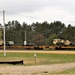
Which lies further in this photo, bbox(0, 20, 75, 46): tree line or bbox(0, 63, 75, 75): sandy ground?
bbox(0, 20, 75, 46): tree line

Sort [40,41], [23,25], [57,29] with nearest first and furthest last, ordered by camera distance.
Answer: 1. [40,41]
2. [57,29]
3. [23,25]

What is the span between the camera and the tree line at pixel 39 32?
130 meters

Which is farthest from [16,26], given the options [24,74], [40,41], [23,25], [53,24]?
[24,74]

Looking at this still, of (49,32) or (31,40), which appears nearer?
(31,40)

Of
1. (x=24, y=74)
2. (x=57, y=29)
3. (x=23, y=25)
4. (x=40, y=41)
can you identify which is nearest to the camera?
(x=24, y=74)

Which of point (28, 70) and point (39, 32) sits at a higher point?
point (39, 32)

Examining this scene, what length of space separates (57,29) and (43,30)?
26.0 feet

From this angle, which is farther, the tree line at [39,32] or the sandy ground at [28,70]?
the tree line at [39,32]

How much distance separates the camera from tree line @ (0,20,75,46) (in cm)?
12950

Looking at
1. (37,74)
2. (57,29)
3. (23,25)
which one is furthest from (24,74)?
(23,25)

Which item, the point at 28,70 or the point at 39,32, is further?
the point at 39,32

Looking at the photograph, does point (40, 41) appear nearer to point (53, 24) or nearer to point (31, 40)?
point (31, 40)

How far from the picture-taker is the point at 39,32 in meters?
158

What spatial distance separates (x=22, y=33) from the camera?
13925 cm
